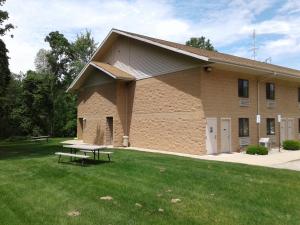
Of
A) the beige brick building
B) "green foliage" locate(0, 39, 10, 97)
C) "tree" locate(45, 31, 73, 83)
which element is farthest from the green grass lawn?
"tree" locate(45, 31, 73, 83)

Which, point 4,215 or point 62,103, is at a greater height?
point 62,103

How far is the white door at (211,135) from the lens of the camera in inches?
748

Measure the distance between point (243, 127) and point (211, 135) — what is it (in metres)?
3.18

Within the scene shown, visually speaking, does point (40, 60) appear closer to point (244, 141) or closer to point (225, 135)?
point (244, 141)

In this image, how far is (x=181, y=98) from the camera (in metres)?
20.1

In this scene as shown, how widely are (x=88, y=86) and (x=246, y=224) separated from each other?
23.2 meters

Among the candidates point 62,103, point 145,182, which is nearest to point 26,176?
point 145,182

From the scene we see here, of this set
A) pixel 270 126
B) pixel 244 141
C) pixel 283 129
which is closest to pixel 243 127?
pixel 244 141

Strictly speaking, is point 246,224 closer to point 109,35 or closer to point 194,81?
point 194,81

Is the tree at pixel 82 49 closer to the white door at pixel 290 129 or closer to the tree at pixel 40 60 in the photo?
the tree at pixel 40 60

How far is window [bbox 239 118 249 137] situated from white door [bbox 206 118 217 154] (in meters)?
2.52

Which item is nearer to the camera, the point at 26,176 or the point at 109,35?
the point at 26,176

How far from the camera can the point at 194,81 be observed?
19.2 metres

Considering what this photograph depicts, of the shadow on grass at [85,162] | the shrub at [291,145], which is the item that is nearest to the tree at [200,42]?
the shrub at [291,145]
